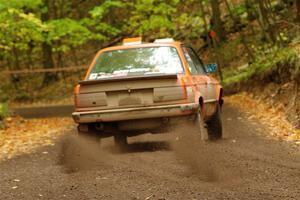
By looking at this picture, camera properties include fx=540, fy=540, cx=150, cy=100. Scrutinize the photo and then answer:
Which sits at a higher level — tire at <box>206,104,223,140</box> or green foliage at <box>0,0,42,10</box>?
green foliage at <box>0,0,42,10</box>

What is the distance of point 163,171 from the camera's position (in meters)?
6.58

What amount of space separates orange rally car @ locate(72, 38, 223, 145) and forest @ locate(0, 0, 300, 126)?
4.59 meters

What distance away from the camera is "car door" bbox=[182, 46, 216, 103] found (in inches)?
345

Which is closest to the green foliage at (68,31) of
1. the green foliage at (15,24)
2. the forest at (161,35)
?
the forest at (161,35)

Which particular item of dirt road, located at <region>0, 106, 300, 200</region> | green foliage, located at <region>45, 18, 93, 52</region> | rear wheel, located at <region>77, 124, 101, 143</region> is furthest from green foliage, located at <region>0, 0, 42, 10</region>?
rear wheel, located at <region>77, 124, 101, 143</region>

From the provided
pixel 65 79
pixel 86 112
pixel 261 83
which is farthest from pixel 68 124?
pixel 65 79

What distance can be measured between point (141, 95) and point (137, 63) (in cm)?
83

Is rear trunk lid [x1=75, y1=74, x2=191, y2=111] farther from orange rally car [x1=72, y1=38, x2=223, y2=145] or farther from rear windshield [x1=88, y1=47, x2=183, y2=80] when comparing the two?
rear windshield [x1=88, y1=47, x2=183, y2=80]

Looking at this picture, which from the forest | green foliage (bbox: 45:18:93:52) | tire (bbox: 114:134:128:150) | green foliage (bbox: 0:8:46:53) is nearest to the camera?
tire (bbox: 114:134:128:150)

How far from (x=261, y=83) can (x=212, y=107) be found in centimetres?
807

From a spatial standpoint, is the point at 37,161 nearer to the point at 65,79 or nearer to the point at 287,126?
the point at 287,126

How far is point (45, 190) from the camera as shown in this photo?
6.01 metres

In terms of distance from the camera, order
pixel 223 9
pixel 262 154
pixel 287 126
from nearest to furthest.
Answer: pixel 262 154, pixel 287 126, pixel 223 9

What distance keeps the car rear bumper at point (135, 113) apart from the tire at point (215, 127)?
2022 mm
